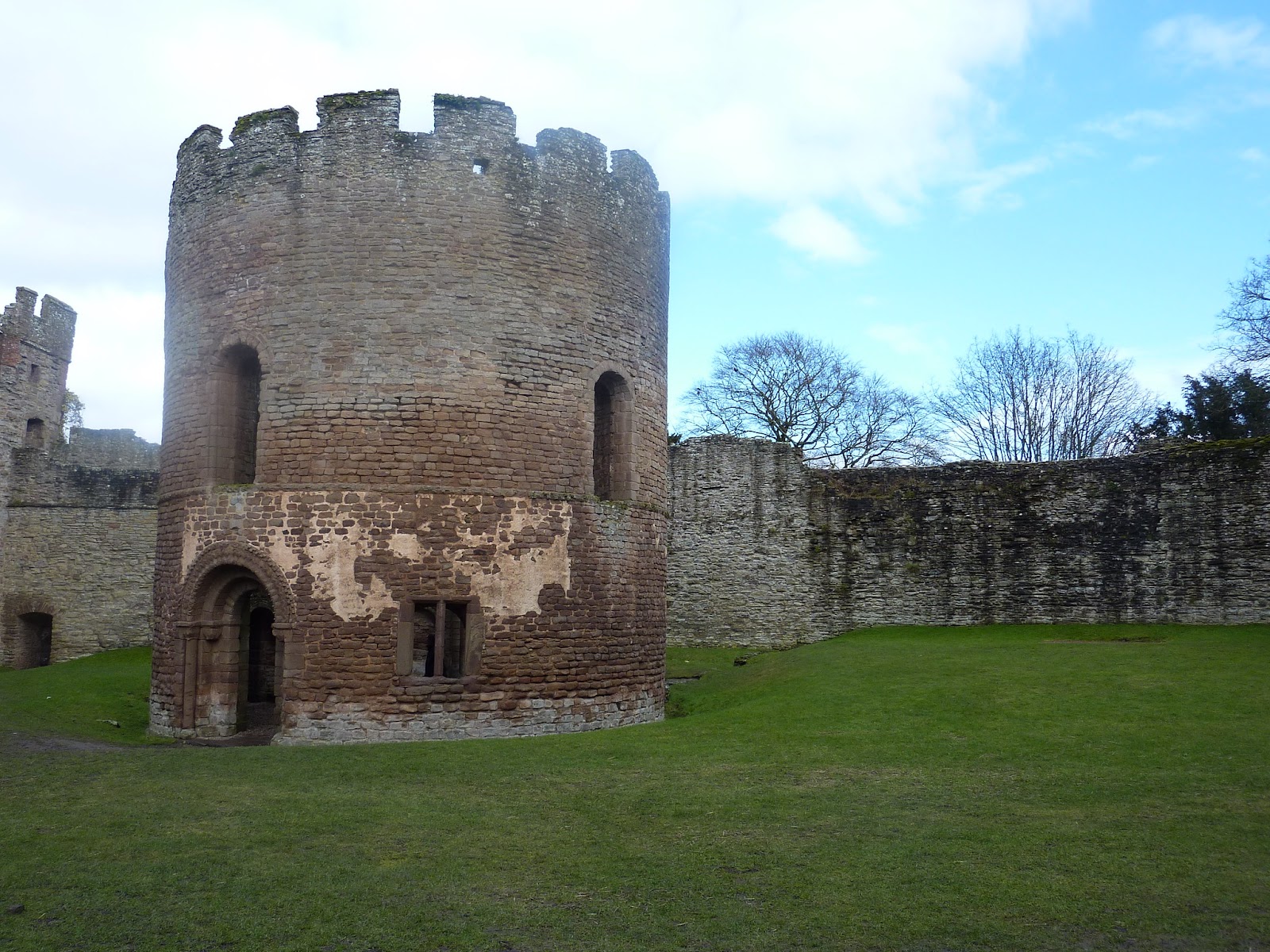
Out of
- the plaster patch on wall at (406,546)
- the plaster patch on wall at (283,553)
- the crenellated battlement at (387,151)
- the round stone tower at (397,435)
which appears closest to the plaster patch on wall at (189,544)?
the round stone tower at (397,435)

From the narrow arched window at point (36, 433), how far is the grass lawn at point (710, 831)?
53.8 feet

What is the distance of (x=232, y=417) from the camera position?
13.7 m

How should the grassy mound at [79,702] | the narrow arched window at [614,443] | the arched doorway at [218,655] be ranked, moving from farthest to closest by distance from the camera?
1. the narrow arched window at [614,443]
2. the grassy mound at [79,702]
3. the arched doorway at [218,655]

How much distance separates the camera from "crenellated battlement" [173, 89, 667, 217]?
1327cm

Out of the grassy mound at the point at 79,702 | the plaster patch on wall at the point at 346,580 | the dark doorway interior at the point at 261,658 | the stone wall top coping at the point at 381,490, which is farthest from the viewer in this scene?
the dark doorway interior at the point at 261,658

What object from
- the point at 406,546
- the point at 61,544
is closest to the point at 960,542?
the point at 406,546

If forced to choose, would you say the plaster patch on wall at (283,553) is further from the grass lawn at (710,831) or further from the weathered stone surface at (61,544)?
the weathered stone surface at (61,544)

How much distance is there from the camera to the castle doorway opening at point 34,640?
83.9 feet

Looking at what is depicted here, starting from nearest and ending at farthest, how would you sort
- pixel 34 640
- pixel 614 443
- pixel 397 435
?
1. pixel 397 435
2. pixel 614 443
3. pixel 34 640

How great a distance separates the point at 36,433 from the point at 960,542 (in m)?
23.6

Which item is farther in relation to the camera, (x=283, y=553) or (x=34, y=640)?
(x=34, y=640)

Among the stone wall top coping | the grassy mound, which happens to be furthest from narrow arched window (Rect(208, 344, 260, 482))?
the grassy mound

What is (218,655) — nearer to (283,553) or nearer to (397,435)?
(283,553)

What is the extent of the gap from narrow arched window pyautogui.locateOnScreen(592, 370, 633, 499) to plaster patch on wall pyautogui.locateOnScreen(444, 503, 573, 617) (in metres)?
1.56
